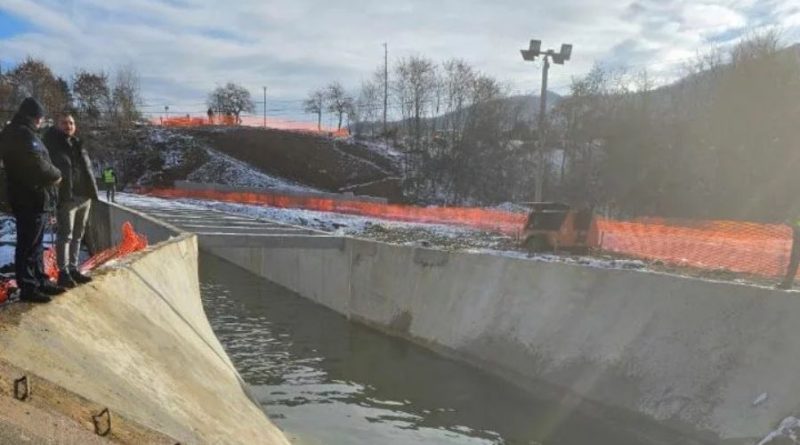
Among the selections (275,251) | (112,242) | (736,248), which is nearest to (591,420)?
(736,248)

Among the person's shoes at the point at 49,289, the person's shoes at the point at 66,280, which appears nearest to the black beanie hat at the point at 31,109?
the person's shoes at the point at 49,289

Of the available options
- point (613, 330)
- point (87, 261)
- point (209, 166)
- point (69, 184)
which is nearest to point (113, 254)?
point (87, 261)

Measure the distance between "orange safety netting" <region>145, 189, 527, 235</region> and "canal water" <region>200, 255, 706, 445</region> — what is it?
57.4 ft

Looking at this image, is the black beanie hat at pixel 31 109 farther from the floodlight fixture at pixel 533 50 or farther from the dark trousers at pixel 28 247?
the floodlight fixture at pixel 533 50

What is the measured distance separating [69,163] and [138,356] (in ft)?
7.85

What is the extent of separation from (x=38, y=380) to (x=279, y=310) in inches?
519

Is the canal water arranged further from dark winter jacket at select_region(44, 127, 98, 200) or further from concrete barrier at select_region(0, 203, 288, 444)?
dark winter jacket at select_region(44, 127, 98, 200)

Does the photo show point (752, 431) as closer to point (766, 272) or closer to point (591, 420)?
point (591, 420)

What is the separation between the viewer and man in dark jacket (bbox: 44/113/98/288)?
22.8 ft

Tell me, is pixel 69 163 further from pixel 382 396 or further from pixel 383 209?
pixel 383 209

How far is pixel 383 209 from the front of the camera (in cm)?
4219

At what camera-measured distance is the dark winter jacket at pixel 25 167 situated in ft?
18.5

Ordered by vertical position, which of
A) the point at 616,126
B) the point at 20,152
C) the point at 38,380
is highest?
the point at 616,126

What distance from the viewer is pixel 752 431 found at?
25.5 ft
